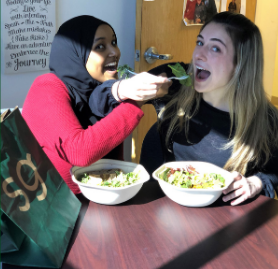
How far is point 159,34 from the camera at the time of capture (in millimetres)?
2541

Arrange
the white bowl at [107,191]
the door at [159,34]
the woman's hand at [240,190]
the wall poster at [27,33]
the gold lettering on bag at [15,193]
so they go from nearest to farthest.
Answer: the gold lettering on bag at [15,193] < the white bowl at [107,191] < the woman's hand at [240,190] < the wall poster at [27,33] < the door at [159,34]

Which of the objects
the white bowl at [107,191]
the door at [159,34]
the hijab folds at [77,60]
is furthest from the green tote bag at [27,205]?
the door at [159,34]

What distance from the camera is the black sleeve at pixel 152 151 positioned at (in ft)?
5.92

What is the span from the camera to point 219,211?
116 cm

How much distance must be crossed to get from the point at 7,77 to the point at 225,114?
136cm

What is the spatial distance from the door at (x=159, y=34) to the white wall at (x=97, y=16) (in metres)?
0.13

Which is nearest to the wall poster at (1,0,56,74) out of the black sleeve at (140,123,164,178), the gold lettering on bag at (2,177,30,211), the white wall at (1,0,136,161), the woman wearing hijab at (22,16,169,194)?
the white wall at (1,0,136,161)

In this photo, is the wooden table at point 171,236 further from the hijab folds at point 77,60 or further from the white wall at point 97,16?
the white wall at point 97,16

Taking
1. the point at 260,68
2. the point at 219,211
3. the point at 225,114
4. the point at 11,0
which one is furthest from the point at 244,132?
the point at 11,0

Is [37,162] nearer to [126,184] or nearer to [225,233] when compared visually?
[126,184]

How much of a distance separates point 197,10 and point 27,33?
134 cm

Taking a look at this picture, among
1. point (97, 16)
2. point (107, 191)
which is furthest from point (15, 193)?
point (97, 16)

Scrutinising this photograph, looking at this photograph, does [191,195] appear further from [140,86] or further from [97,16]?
[97,16]

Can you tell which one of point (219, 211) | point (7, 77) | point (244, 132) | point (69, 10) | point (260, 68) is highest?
point (69, 10)
